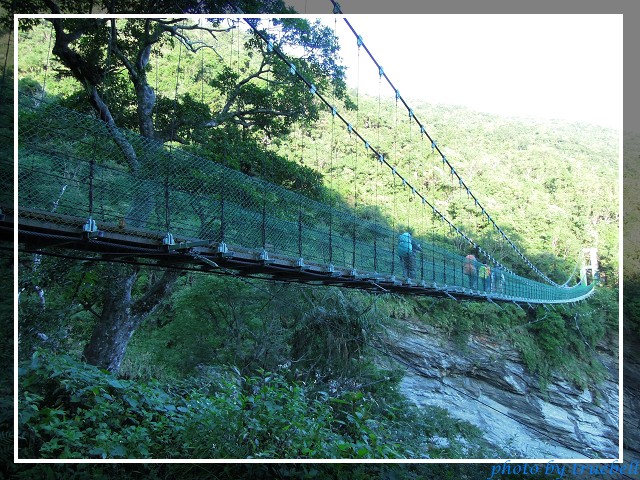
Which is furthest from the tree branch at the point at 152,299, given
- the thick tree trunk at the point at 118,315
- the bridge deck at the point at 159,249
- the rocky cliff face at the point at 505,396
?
the rocky cliff face at the point at 505,396

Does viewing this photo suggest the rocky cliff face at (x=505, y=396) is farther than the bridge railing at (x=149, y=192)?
Yes

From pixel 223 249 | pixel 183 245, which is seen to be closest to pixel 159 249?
pixel 183 245

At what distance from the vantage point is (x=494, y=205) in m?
8.41

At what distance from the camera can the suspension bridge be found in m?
2.02

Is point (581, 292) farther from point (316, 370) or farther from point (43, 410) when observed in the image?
point (43, 410)

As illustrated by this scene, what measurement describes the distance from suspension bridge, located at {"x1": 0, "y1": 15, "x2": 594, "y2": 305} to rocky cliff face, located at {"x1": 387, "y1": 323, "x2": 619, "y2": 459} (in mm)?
1873

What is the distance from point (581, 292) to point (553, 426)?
184 centimetres

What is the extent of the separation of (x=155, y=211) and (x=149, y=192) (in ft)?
0.30

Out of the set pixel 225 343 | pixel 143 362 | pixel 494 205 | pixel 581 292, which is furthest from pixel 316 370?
pixel 494 205

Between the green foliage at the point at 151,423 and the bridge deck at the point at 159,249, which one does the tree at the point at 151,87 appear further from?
the green foliage at the point at 151,423

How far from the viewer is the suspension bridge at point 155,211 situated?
2.02 m

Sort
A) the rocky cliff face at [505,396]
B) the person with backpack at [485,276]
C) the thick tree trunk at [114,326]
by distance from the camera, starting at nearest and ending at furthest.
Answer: the thick tree trunk at [114,326]
the rocky cliff face at [505,396]
the person with backpack at [485,276]

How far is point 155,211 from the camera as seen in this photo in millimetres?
2533

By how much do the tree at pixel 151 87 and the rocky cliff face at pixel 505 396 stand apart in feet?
8.31
